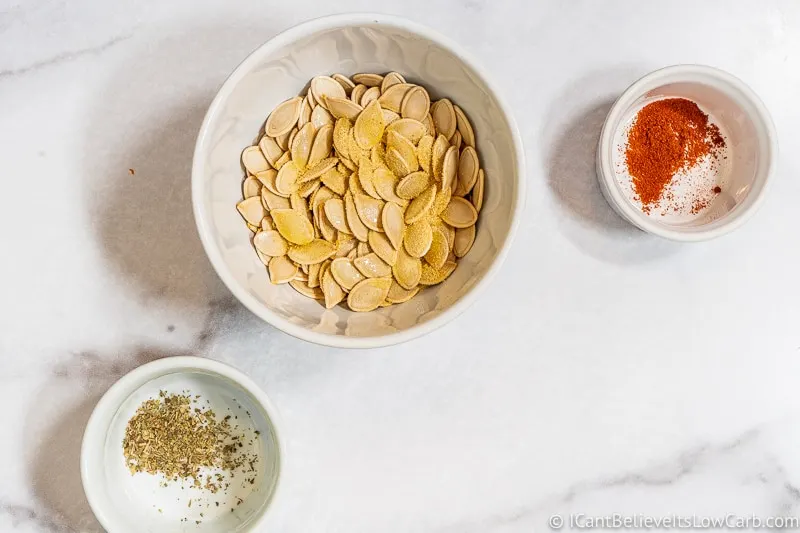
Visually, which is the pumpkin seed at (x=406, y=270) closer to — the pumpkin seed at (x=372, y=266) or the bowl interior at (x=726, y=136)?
the pumpkin seed at (x=372, y=266)

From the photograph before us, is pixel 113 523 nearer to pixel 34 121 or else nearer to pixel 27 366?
pixel 27 366

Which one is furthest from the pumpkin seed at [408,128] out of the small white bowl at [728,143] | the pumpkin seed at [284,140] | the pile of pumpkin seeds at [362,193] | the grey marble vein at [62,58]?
the grey marble vein at [62,58]

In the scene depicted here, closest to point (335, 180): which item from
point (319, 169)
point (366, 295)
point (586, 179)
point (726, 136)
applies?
point (319, 169)

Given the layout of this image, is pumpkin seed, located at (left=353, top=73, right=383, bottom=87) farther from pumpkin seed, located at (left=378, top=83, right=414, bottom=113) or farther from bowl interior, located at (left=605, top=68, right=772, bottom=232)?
bowl interior, located at (left=605, top=68, right=772, bottom=232)

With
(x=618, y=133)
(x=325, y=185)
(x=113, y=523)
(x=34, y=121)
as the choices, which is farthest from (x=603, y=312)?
(x=34, y=121)

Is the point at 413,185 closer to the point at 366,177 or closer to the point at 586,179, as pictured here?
the point at 366,177

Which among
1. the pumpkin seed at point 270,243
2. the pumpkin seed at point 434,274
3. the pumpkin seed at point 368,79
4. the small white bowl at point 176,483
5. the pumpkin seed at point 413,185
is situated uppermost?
the pumpkin seed at point 368,79

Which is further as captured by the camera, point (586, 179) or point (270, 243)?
point (586, 179)

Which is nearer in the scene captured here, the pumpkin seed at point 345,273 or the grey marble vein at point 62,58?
the pumpkin seed at point 345,273
